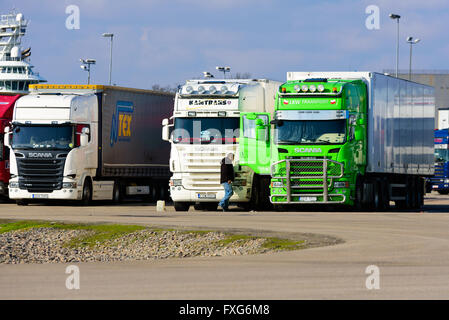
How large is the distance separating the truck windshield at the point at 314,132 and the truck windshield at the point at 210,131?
195cm

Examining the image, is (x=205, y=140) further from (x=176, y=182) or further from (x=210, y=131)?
(x=176, y=182)

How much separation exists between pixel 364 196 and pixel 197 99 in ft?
20.2

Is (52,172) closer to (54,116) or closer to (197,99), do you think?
(54,116)

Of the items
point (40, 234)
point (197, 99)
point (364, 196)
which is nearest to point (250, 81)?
point (197, 99)

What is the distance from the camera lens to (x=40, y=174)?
3841 centimetres

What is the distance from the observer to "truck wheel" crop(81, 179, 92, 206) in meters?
39.5

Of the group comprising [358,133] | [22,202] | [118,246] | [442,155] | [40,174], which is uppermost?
[358,133]

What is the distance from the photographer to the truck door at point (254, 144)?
34250mm

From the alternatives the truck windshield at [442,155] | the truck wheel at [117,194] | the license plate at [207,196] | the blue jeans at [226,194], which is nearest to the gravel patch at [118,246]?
the blue jeans at [226,194]

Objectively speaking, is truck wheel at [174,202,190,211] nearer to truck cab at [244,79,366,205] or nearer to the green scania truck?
the green scania truck

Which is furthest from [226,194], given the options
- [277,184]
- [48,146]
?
[48,146]

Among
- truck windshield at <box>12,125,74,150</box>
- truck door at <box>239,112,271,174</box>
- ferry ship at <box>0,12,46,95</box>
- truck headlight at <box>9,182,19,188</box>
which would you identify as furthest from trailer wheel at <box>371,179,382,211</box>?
ferry ship at <box>0,12,46,95</box>

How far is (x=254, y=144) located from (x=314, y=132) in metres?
2.34

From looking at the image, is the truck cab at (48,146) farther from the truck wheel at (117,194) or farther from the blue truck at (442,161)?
the blue truck at (442,161)
